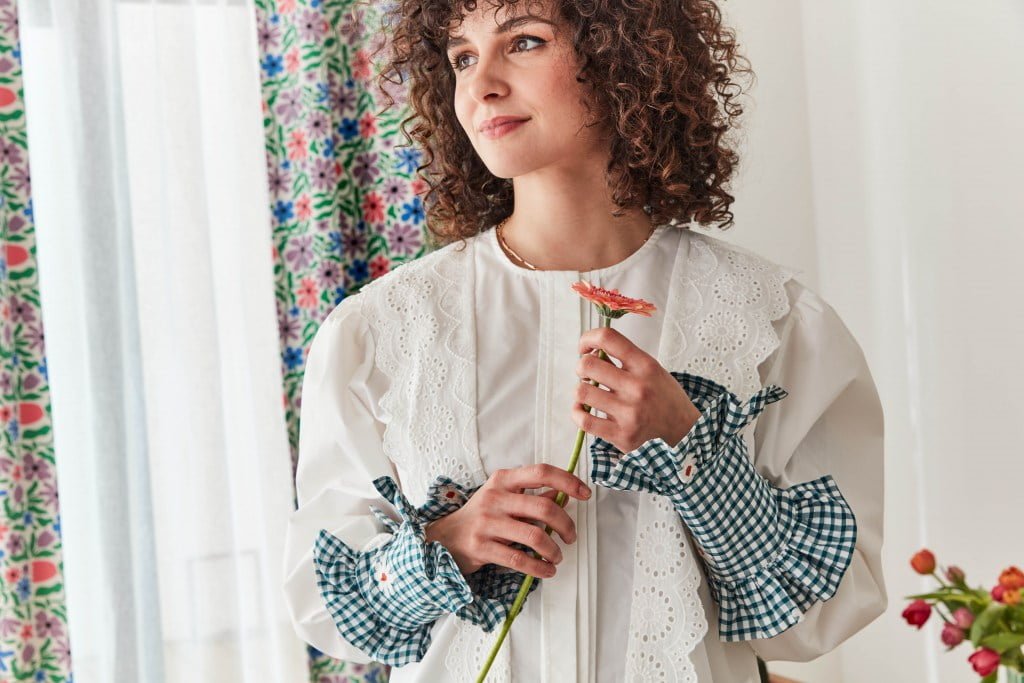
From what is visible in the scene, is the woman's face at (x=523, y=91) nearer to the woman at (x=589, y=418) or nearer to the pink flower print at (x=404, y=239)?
the woman at (x=589, y=418)

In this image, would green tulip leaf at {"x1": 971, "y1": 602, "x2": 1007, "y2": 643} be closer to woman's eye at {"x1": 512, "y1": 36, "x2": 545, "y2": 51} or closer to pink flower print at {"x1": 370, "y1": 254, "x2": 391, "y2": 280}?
woman's eye at {"x1": 512, "y1": 36, "x2": 545, "y2": 51}

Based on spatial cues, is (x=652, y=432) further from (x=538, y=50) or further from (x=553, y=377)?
(x=538, y=50)

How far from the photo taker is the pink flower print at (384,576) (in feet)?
3.53

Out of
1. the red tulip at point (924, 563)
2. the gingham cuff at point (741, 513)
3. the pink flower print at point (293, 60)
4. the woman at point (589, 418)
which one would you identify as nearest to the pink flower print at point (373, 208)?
the pink flower print at point (293, 60)

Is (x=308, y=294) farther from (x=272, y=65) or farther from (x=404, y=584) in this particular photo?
(x=404, y=584)

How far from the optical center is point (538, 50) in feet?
3.78

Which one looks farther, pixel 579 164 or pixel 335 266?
pixel 335 266

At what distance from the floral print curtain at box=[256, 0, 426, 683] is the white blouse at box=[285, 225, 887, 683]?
463 mm

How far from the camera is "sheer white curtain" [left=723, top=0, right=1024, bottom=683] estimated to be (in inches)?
50.2

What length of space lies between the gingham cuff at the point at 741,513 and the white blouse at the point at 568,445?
0.16 ft

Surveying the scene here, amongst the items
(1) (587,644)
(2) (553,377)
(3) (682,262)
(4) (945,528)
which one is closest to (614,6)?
(3) (682,262)

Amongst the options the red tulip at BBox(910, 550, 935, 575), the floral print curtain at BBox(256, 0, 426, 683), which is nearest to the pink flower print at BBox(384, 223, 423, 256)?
the floral print curtain at BBox(256, 0, 426, 683)

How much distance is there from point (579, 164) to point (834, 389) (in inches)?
14.8

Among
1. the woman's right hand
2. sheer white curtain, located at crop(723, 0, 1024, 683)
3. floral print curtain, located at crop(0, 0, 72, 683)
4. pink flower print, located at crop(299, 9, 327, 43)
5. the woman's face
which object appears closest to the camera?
the woman's right hand
